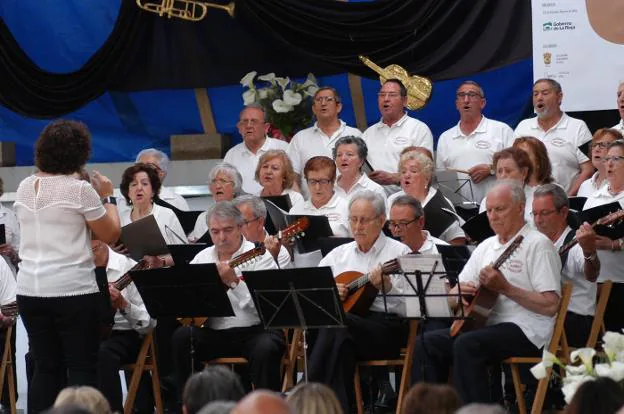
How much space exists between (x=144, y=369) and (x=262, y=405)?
4.34 meters

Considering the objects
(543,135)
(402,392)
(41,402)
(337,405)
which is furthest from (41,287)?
(543,135)

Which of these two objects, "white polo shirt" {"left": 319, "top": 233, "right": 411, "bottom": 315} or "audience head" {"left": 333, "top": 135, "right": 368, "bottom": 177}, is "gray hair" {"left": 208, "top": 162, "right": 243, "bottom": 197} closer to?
"audience head" {"left": 333, "top": 135, "right": 368, "bottom": 177}

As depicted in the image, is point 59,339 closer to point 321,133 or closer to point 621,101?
point 321,133

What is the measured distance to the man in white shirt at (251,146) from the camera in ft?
34.0

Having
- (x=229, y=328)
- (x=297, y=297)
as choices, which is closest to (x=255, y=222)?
(x=229, y=328)

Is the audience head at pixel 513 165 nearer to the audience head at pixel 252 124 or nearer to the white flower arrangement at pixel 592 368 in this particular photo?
the audience head at pixel 252 124

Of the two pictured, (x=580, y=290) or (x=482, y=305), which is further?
(x=580, y=290)

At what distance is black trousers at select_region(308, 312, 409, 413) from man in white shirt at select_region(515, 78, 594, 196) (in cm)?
222

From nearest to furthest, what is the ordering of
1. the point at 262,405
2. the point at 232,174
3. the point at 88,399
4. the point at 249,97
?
1. the point at 262,405
2. the point at 88,399
3. the point at 232,174
4. the point at 249,97

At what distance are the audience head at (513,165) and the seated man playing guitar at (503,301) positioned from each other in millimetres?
1010

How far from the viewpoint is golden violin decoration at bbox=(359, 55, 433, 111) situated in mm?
10508

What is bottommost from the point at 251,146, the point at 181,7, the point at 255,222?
the point at 255,222

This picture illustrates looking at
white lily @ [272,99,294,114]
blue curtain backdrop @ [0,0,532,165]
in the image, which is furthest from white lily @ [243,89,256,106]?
blue curtain backdrop @ [0,0,532,165]

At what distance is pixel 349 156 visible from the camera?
9.33 meters
